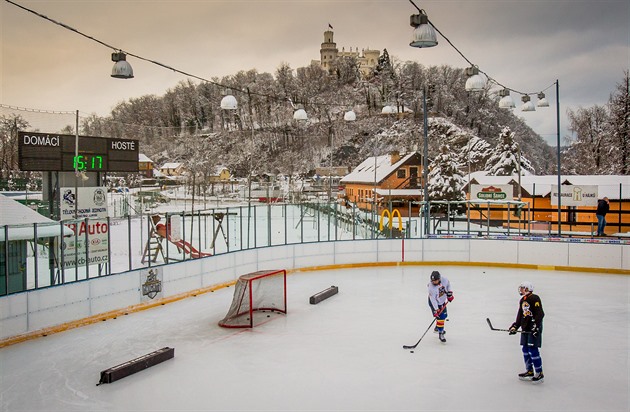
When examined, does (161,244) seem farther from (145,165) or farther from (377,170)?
(377,170)

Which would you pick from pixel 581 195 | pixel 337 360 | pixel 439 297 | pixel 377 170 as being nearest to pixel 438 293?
pixel 439 297

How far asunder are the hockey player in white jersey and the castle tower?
11468 centimetres

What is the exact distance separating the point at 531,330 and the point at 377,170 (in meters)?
34.0

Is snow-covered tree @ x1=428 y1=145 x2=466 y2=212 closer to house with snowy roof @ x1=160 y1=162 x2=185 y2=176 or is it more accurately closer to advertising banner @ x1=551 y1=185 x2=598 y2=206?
advertising banner @ x1=551 y1=185 x2=598 y2=206

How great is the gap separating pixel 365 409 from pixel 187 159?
27.1 m

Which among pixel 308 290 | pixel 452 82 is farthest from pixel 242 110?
pixel 308 290

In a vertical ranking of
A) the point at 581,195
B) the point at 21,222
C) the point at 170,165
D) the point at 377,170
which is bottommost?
the point at 21,222

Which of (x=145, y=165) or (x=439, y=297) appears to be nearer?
(x=439, y=297)

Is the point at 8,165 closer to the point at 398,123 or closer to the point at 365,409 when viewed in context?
the point at 365,409

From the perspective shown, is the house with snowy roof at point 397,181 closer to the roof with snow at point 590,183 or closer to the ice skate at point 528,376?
the roof with snow at point 590,183

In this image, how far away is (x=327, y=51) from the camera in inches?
4906

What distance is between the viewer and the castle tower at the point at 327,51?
12266cm

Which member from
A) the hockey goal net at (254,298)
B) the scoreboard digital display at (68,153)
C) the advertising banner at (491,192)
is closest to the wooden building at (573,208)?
the advertising banner at (491,192)

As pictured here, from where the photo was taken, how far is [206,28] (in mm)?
14633
